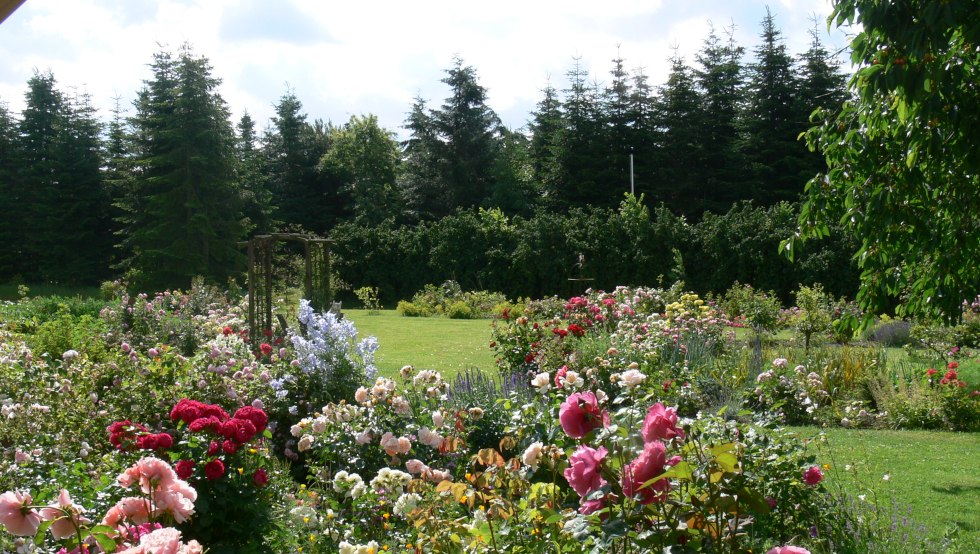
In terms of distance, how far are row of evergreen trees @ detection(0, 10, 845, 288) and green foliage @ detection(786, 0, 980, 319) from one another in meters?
17.0

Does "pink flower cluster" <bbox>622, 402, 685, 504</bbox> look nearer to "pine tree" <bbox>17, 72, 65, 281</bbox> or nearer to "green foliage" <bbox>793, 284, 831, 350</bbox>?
"green foliage" <bbox>793, 284, 831, 350</bbox>

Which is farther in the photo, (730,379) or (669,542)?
(730,379)

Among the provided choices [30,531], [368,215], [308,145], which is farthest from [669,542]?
[308,145]

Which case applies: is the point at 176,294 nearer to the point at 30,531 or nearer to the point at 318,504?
the point at 318,504

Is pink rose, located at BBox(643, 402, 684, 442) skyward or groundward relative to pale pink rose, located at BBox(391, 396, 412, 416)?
skyward

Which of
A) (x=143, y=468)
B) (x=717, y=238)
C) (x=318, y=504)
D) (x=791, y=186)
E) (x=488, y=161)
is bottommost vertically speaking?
(x=318, y=504)

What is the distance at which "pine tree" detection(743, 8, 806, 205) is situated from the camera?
2222cm

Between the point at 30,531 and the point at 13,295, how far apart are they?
87.8 ft

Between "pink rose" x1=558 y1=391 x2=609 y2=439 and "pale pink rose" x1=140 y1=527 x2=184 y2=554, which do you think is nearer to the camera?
"pale pink rose" x1=140 y1=527 x2=184 y2=554

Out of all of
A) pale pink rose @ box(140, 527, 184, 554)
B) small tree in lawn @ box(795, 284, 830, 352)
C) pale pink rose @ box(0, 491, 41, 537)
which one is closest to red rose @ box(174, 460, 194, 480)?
pale pink rose @ box(0, 491, 41, 537)

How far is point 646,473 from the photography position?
153 centimetres

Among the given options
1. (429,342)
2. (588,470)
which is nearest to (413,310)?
(429,342)

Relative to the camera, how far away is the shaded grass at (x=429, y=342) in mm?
9344

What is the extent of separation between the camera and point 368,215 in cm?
2819
